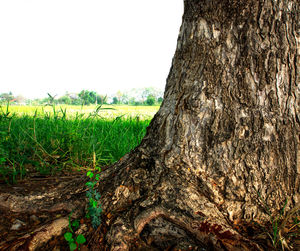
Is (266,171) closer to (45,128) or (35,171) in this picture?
(35,171)

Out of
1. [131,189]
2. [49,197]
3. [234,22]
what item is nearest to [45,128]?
[49,197]

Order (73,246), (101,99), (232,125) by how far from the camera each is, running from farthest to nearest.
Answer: (101,99), (232,125), (73,246)

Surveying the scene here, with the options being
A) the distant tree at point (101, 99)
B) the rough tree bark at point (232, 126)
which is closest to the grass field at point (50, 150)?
the distant tree at point (101, 99)

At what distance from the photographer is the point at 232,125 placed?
5.44 ft

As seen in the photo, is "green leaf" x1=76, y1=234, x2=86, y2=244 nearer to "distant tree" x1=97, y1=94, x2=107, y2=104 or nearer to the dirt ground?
the dirt ground

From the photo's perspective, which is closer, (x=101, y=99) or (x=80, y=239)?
(x=80, y=239)

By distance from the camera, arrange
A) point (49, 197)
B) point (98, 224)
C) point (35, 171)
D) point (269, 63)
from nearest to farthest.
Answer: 1. point (98, 224)
2. point (269, 63)
3. point (49, 197)
4. point (35, 171)

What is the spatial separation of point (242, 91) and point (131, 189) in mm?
987

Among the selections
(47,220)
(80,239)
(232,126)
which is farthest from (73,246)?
Result: (232,126)

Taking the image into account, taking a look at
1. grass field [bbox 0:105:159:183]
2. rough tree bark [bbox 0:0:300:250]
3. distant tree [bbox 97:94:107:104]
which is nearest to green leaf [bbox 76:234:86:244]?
rough tree bark [bbox 0:0:300:250]

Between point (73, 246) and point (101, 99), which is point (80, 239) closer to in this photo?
point (73, 246)

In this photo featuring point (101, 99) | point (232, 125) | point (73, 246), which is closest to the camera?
point (73, 246)

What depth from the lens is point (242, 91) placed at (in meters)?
1.64

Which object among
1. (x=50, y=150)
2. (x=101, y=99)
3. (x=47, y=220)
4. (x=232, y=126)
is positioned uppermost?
(x=101, y=99)
